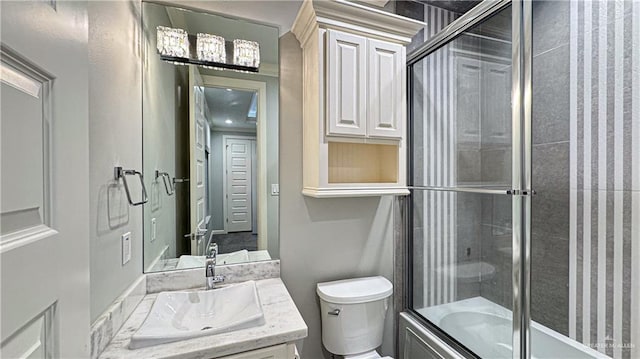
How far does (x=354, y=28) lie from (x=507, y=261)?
4.83 ft

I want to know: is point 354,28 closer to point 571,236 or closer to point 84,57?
point 84,57

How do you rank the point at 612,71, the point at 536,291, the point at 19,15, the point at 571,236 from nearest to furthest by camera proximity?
the point at 19,15, the point at 612,71, the point at 571,236, the point at 536,291

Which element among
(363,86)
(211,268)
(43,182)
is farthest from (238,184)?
(43,182)

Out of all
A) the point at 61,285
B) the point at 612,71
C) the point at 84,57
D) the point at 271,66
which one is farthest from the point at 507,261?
the point at 84,57

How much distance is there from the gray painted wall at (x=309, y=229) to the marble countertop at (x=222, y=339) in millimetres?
426

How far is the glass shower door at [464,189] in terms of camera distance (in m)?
1.50

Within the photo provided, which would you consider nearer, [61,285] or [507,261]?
[61,285]

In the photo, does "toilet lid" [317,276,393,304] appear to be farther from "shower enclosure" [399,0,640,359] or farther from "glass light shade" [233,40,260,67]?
"glass light shade" [233,40,260,67]

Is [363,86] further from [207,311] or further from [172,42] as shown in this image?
[207,311]

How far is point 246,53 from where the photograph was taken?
Answer: 156cm

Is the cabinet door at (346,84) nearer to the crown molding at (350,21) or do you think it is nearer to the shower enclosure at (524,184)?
the crown molding at (350,21)

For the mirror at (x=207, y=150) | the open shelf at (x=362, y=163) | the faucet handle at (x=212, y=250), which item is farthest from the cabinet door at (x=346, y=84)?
the faucet handle at (x=212, y=250)

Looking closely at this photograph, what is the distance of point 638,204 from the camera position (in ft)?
4.31

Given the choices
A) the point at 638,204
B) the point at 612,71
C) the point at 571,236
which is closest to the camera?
the point at 638,204
